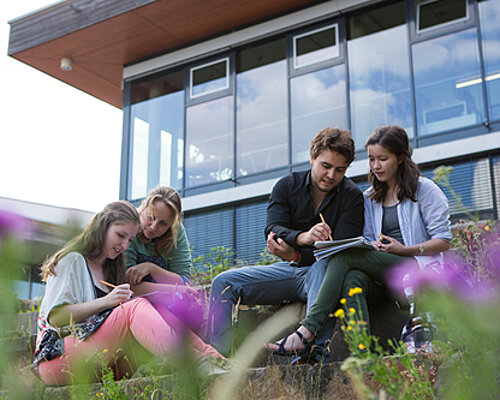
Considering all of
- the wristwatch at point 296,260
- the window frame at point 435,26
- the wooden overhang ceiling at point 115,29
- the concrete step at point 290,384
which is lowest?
the concrete step at point 290,384

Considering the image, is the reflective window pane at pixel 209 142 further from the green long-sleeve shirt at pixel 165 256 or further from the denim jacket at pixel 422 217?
the denim jacket at pixel 422 217

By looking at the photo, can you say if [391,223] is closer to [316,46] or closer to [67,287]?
[67,287]

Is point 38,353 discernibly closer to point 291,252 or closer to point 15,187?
point 291,252

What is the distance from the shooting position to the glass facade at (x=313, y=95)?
8297 millimetres

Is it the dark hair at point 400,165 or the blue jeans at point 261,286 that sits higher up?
the dark hair at point 400,165

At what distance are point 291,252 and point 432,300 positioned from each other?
2.45 meters

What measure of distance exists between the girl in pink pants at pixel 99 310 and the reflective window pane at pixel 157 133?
7002 millimetres

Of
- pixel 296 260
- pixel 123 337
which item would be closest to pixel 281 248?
pixel 296 260

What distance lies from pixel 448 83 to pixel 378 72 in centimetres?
105

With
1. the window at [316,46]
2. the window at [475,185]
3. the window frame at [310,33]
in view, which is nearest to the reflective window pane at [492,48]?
the window at [475,185]

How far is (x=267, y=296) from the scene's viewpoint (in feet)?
11.7

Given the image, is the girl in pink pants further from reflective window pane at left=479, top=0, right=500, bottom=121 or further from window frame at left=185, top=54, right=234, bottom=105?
window frame at left=185, top=54, right=234, bottom=105

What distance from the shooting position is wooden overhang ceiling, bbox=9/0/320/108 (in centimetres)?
984

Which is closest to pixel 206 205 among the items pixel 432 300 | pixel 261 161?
pixel 261 161
